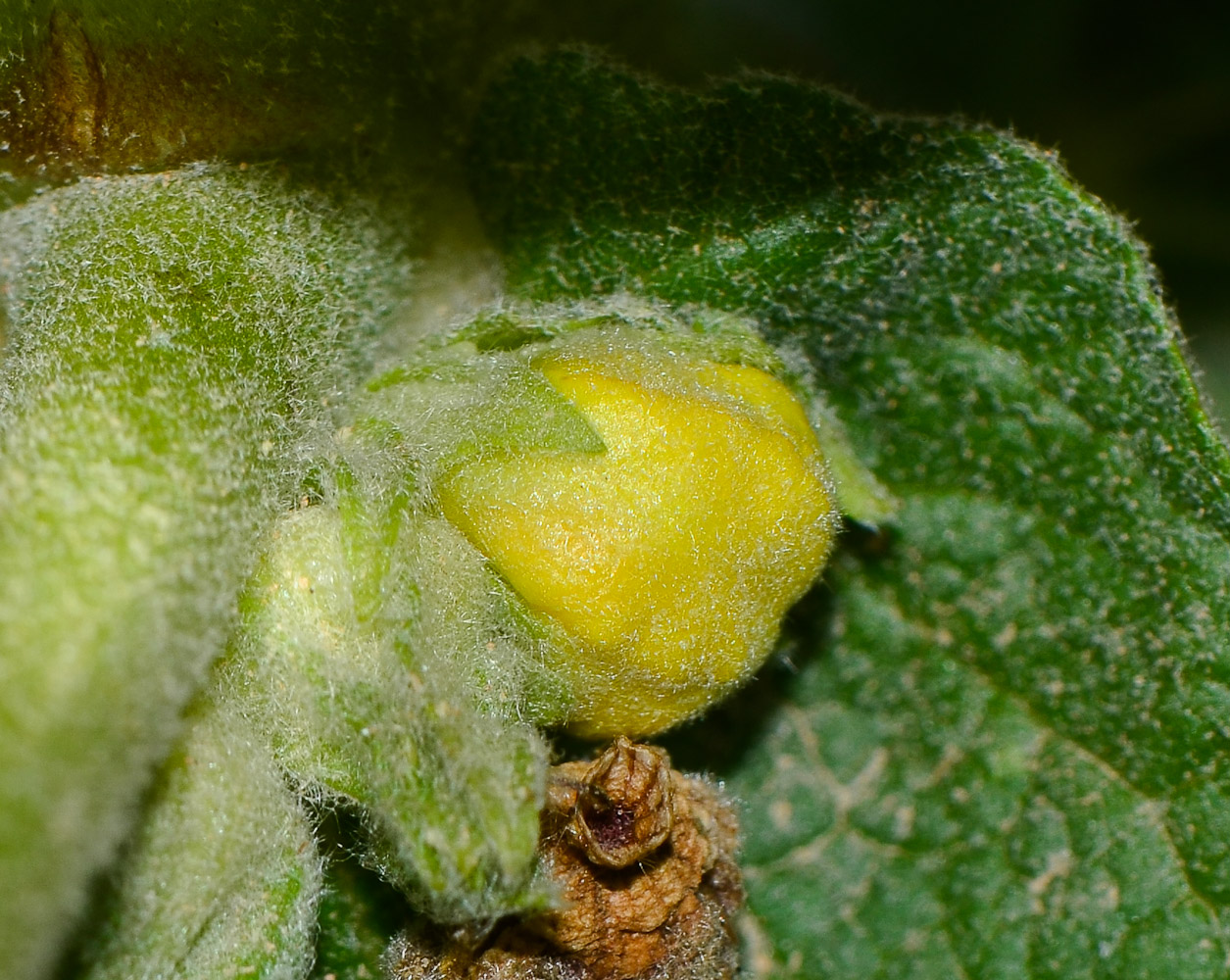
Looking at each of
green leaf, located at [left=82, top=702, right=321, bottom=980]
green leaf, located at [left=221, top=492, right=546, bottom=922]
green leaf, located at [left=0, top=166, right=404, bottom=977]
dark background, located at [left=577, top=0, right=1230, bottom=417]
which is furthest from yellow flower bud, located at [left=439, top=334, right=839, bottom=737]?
dark background, located at [left=577, top=0, right=1230, bottom=417]

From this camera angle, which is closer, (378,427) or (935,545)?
(378,427)

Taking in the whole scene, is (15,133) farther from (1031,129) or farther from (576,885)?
(1031,129)

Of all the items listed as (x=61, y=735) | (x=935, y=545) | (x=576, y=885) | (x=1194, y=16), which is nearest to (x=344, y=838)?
(x=576, y=885)

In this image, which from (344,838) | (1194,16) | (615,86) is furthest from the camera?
(1194,16)

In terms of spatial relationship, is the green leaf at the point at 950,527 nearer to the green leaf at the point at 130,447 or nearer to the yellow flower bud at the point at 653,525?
the yellow flower bud at the point at 653,525

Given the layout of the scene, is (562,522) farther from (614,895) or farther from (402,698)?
(614,895)

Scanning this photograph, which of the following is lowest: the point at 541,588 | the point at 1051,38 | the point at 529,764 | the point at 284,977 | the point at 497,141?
the point at 284,977

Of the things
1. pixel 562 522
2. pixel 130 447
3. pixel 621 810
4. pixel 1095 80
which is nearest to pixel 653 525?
pixel 562 522

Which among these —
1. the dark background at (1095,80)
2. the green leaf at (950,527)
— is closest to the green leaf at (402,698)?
the green leaf at (950,527)
